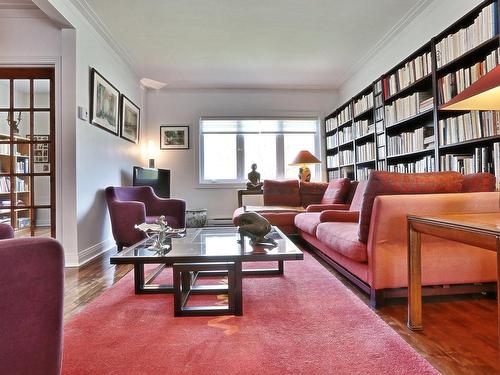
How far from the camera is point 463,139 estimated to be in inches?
93.0

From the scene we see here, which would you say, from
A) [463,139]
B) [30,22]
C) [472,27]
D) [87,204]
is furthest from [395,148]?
[30,22]

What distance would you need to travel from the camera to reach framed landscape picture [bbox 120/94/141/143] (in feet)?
13.6

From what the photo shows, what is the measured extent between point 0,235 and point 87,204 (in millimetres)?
2120

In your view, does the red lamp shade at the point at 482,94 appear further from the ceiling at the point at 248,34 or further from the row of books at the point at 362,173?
the row of books at the point at 362,173

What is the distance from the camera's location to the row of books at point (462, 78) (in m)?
2.12

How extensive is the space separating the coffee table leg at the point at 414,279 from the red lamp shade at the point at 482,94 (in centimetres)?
63

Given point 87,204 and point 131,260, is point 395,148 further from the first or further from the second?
point 87,204

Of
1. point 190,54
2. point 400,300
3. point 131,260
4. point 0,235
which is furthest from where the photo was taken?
point 190,54

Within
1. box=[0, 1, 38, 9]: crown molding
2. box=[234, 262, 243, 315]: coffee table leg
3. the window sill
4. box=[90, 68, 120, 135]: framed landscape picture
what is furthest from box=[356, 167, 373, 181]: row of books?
box=[0, 1, 38, 9]: crown molding

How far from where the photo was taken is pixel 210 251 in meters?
1.70

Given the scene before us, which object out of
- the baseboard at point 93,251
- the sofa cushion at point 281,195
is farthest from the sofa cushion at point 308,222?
the baseboard at point 93,251

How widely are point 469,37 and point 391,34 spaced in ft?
4.59

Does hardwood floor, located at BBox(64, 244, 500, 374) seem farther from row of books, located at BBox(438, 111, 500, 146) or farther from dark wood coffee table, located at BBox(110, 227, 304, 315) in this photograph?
row of books, located at BBox(438, 111, 500, 146)

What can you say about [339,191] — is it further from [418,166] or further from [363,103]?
[363,103]
